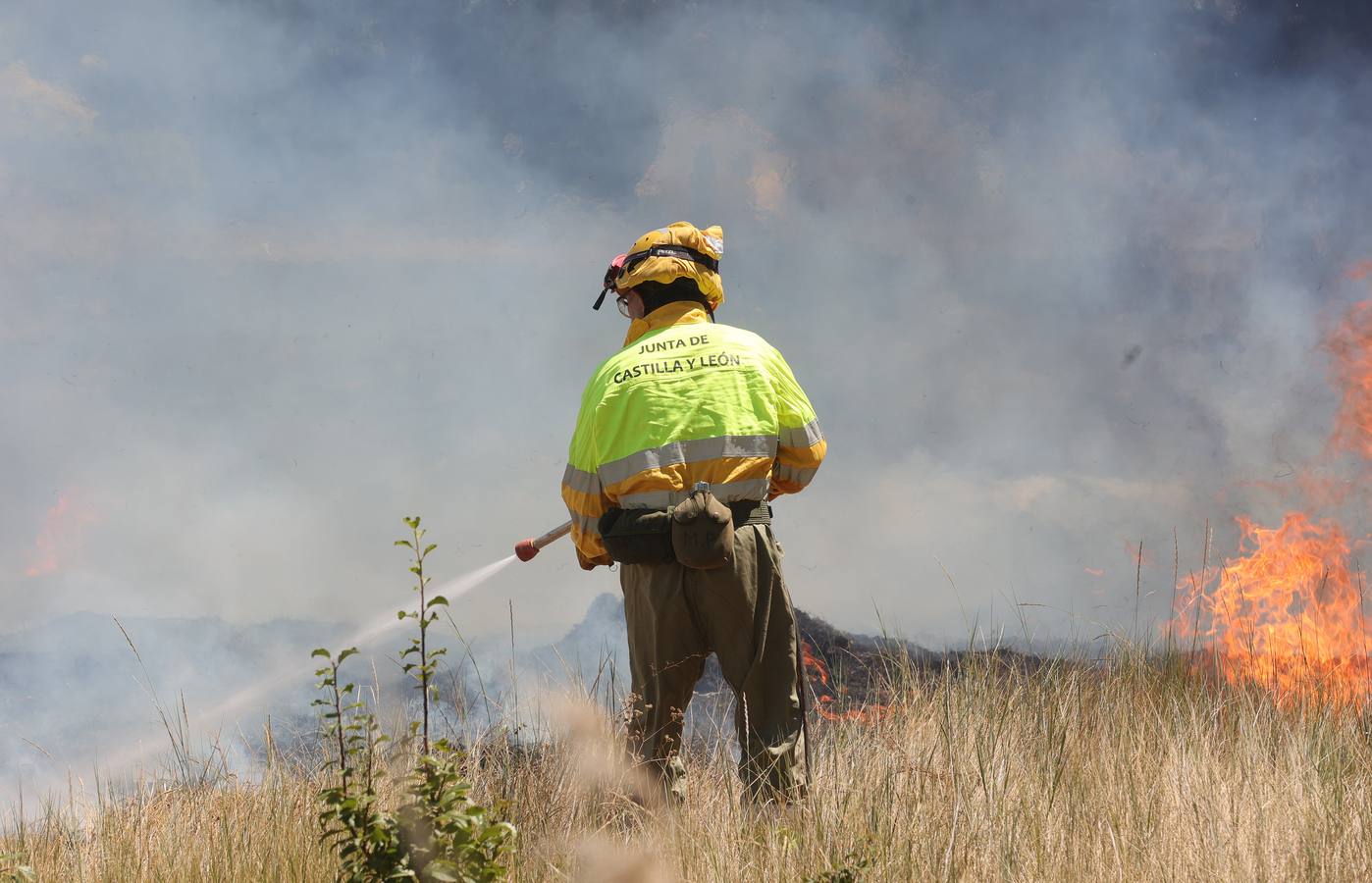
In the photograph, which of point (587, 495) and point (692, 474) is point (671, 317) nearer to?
point (692, 474)

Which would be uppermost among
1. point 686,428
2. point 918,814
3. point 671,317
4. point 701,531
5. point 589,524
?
point 671,317

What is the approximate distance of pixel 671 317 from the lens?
5.31m

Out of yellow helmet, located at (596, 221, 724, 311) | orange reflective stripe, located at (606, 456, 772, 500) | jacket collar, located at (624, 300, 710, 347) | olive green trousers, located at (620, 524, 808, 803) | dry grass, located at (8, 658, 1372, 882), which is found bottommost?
dry grass, located at (8, 658, 1372, 882)

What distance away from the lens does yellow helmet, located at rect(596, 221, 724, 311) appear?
17.3ft

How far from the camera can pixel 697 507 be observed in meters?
4.58

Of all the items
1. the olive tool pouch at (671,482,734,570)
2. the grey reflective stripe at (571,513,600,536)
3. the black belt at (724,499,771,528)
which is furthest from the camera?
the grey reflective stripe at (571,513,600,536)

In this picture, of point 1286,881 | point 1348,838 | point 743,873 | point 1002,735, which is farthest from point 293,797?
point 1348,838

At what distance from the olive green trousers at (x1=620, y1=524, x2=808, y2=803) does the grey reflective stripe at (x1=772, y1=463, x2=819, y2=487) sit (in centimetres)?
30

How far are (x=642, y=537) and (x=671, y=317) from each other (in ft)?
3.78

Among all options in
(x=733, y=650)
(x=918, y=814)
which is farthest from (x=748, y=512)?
(x=918, y=814)

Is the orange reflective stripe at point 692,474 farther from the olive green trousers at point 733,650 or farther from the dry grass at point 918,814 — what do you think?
the dry grass at point 918,814

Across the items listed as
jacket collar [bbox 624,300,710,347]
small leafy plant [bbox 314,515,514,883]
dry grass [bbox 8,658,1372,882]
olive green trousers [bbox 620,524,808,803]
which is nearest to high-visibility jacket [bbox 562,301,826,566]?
jacket collar [bbox 624,300,710,347]

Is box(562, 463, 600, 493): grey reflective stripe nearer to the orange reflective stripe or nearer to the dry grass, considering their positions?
the orange reflective stripe

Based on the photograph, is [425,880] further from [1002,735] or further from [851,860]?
[1002,735]
